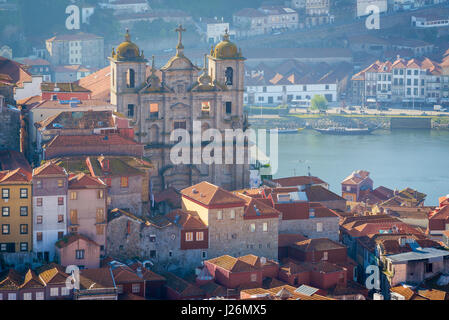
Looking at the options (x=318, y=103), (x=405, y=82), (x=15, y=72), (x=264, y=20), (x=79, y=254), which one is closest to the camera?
(x=79, y=254)

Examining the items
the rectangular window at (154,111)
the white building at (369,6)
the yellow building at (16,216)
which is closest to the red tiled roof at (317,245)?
the yellow building at (16,216)

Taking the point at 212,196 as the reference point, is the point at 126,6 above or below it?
above

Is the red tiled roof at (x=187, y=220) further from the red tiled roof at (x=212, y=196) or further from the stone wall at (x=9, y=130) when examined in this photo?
the stone wall at (x=9, y=130)

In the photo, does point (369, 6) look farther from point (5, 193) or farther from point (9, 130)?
point (5, 193)

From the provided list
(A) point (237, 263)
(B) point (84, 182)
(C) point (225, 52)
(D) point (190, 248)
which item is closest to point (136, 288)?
(A) point (237, 263)

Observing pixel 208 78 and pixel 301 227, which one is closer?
pixel 301 227

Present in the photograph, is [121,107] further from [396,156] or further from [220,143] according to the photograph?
[396,156]
